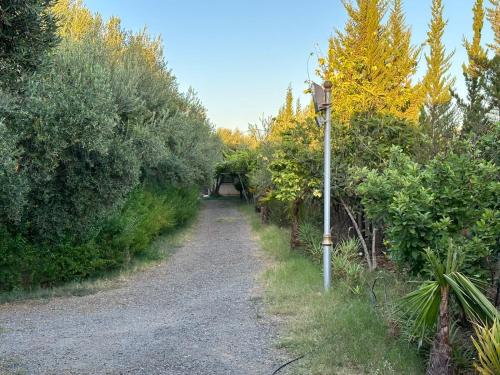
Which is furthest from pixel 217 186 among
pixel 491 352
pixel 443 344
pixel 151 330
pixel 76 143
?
pixel 491 352

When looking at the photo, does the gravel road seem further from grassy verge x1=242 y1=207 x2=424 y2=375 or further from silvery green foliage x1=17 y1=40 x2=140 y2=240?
silvery green foliage x1=17 y1=40 x2=140 y2=240

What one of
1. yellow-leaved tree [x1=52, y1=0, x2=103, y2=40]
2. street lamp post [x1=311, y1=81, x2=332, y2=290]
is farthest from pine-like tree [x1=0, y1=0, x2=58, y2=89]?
yellow-leaved tree [x1=52, y1=0, x2=103, y2=40]

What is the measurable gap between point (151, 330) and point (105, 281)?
4378 millimetres

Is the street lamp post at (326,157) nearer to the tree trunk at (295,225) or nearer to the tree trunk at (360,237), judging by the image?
the tree trunk at (360,237)

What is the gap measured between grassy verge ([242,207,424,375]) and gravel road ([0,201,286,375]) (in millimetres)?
321

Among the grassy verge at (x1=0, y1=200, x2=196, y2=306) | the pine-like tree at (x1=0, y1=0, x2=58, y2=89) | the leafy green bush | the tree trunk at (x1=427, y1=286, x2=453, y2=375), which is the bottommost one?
the grassy verge at (x1=0, y1=200, x2=196, y2=306)

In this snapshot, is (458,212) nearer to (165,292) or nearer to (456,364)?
(456,364)

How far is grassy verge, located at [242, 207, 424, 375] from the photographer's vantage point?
4.35m

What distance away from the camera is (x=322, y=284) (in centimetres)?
757

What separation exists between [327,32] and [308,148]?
6.90 m

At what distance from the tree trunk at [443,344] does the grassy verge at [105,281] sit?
6929mm

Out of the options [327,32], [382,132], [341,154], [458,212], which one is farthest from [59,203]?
[327,32]

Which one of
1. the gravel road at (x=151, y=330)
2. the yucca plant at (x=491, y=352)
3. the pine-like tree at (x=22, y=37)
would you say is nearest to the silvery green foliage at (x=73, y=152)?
the gravel road at (x=151, y=330)

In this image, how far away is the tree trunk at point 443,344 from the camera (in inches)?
144
